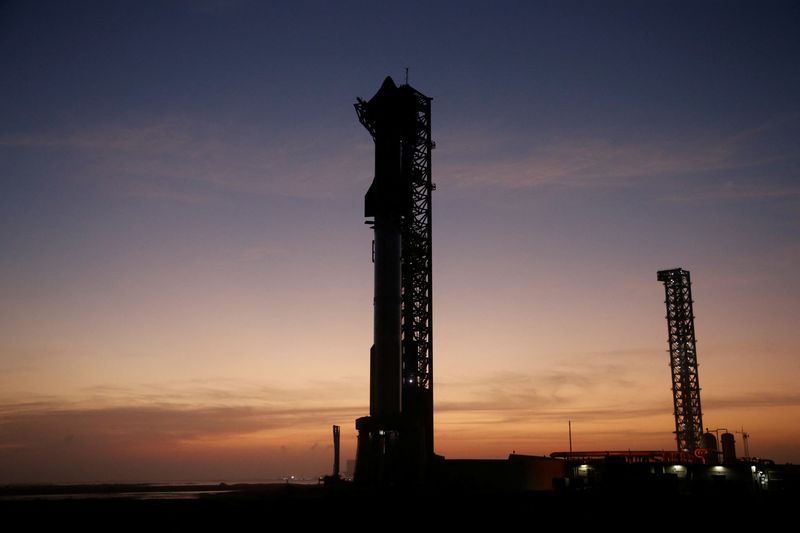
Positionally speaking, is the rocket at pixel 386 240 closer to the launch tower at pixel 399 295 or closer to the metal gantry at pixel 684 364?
the launch tower at pixel 399 295

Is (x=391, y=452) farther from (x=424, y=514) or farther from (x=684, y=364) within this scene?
(x=684, y=364)

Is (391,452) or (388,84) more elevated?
(388,84)

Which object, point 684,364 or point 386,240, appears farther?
point 684,364

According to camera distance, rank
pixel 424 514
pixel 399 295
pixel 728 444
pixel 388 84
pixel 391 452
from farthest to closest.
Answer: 1. pixel 728 444
2. pixel 388 84
3. pixel 399 295
4. pixel 391 452
5. pixel 424 514

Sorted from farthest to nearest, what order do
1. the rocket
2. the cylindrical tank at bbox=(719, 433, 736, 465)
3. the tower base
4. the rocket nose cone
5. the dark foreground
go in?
the cylindrical tank at bbox=(719, 433, 736, 465), the rocket nose cone, the rocket, the tower base, the dark foreground

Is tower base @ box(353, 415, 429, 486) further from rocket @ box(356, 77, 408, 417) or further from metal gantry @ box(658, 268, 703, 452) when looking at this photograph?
metal gantry @ box(658, 268, 703, 452)

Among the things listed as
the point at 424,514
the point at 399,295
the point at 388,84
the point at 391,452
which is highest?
the point at 388,84

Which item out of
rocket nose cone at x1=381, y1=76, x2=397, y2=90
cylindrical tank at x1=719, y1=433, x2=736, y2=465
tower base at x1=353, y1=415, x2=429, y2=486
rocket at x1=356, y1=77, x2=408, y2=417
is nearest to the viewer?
tower base at x1=353, y1=415, x2=429, y2=486

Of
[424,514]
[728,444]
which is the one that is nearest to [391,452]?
[424,514]

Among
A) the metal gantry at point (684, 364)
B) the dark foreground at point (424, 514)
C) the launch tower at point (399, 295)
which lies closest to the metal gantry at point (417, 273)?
the launch tower at point (399, 295)

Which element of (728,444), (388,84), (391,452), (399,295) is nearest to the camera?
(391,452)

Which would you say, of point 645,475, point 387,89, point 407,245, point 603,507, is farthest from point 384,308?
point 645,475

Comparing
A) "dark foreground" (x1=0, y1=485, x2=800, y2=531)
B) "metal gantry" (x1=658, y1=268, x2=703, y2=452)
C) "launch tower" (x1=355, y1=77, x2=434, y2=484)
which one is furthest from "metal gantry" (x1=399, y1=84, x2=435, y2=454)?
"metal gantry" (x1=658, y1=268, x2=703, y2=452)

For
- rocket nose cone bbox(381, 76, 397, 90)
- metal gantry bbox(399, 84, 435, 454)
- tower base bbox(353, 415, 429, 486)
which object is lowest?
tower base bbox(353, 415, 429, 486)
